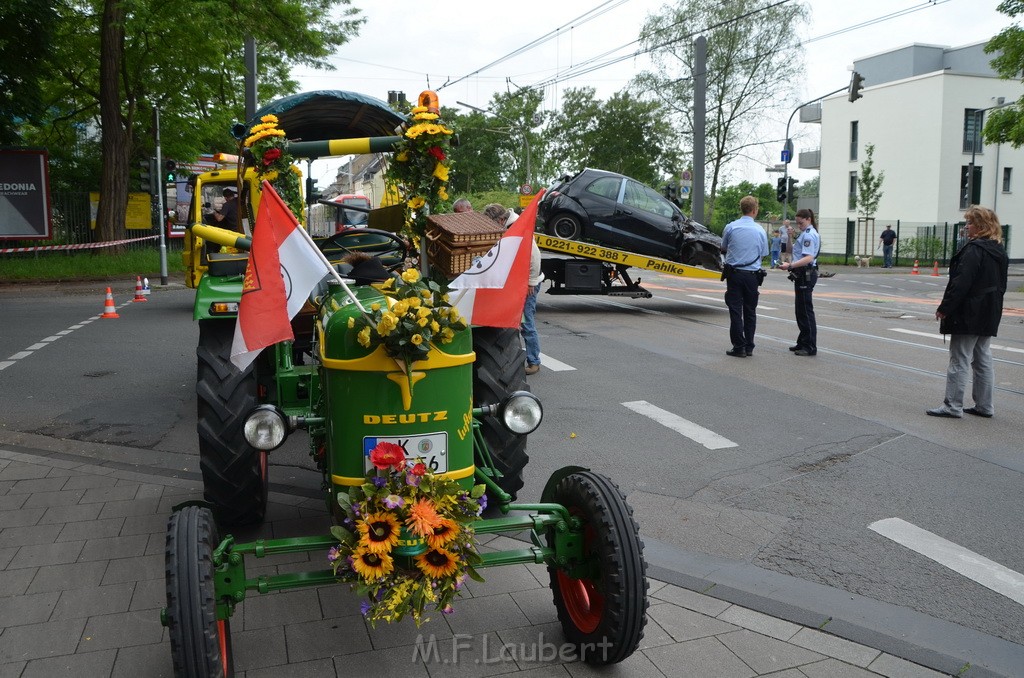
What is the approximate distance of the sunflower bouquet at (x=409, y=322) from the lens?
334 cm

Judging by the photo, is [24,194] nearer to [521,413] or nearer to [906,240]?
[521,413]

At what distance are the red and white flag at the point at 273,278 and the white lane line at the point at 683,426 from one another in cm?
438

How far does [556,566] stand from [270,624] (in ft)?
4.35

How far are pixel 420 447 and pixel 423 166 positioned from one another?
95.9 inches

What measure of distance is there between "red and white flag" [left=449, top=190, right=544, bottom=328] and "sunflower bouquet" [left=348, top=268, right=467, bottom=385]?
128 millimetres

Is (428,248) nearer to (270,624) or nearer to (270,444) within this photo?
(270,444)

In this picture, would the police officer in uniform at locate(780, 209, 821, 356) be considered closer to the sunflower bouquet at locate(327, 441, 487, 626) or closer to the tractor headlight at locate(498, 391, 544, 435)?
the tractor headlight at locate(498, 391, 544, 435)

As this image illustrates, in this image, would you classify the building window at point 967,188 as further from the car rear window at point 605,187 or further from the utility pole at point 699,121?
the car rear window at point 605,187

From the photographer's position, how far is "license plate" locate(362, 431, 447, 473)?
349 cm

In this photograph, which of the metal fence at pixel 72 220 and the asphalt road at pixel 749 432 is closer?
the asphalt road at pixel 749 432

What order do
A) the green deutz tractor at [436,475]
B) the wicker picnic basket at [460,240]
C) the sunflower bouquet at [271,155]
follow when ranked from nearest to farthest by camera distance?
the green deutz tractor at [436,475] → the wicker picnic basket at [460,240] → the sunflower bouquet at [271,155]

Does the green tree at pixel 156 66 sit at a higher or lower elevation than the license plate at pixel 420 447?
higher

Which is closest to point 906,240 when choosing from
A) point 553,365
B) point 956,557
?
point 553,365

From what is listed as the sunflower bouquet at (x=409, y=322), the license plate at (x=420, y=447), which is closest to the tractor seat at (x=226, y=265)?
the sunflower bouquet at (x=409, y=322)
